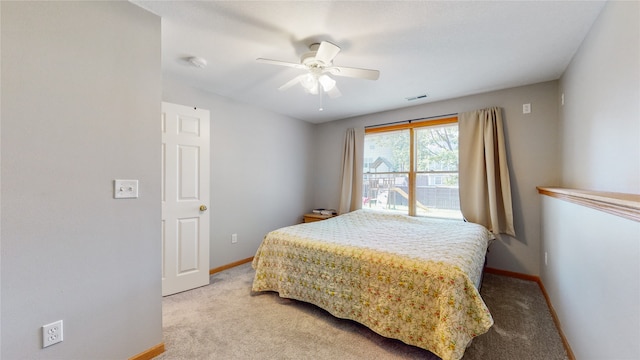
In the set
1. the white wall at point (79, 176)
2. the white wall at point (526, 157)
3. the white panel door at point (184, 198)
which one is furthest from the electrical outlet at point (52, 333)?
the white wall at point (526, 157)

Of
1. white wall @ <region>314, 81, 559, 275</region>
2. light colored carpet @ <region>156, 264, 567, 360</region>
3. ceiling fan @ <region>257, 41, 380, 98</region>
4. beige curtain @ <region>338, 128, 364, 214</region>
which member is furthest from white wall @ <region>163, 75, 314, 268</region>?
white wall @ <region>314, 81, 559, 275</region>

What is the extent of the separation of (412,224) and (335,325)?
1638 millimetres

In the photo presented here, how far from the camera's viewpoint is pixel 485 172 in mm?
3137

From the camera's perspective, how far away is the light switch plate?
1509 millimetres

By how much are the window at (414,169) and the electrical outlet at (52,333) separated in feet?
12.1

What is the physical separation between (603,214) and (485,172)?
6.93 ft

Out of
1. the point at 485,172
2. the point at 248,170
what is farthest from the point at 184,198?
the point at 485,172

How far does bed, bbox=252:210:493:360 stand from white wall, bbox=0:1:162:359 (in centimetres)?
105

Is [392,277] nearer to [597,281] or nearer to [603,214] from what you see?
[597,281]

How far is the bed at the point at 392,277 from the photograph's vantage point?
1488 mm

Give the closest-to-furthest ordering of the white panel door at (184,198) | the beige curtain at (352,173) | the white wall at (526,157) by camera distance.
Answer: the white panel door at (184,198) → the white wall at (526,157) → the beige curtain at (352,173)

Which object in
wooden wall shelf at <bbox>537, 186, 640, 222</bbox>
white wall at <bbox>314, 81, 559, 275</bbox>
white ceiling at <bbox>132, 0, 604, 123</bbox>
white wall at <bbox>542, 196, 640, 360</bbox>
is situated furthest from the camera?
white wall at <bbox>314, 81, 559, 275</bbox>

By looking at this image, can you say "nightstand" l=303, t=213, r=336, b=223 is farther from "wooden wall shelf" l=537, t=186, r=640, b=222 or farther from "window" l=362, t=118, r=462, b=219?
"wooden wall shelf" l=537, t=186, r=640, b=222

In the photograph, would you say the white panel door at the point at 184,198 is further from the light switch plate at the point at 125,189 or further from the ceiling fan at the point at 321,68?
the ceiling fan at the point at 321,68
